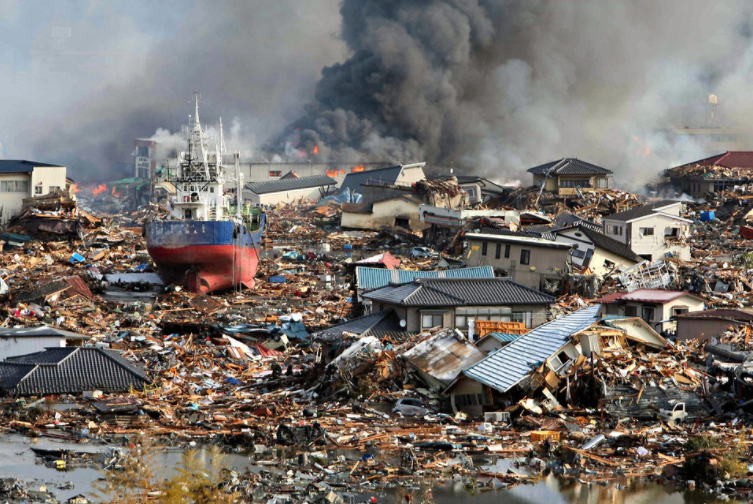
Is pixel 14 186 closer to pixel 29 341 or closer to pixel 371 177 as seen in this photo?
pixel 371 177

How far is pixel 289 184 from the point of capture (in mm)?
64875

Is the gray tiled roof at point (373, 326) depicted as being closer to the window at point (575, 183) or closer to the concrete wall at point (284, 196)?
the window at point (575, 183)

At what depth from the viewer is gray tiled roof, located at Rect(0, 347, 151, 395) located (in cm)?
1933

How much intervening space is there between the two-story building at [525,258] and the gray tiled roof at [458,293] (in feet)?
27.2

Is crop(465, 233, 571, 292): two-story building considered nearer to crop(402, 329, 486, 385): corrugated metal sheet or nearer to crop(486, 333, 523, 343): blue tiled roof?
crop(486, 333, 523, 343): blue tiled roof

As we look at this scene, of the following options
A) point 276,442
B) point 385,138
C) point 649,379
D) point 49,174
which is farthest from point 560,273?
point 385,138

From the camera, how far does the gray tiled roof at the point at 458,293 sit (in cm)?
2191

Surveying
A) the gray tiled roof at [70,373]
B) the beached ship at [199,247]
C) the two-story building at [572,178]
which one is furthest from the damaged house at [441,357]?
the two-story building at [572,178]

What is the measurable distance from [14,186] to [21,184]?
0.34m

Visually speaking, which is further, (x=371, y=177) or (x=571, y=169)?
(x=371, y=177)

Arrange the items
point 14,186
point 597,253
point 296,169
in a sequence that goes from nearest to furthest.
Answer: point 597,253 → point 14,186 → point 296,169

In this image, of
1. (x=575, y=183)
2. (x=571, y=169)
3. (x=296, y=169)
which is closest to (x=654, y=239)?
(x=575, y=183)

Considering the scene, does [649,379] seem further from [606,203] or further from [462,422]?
[606,203]

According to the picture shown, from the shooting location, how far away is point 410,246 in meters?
45.4
